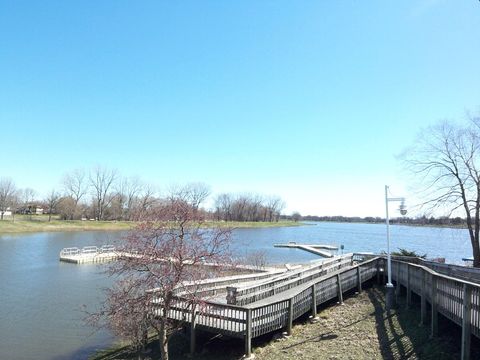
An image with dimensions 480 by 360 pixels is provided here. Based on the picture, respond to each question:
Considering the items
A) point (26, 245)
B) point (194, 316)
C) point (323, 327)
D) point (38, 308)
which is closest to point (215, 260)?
point (194, 316)

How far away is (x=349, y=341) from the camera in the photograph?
430 inches

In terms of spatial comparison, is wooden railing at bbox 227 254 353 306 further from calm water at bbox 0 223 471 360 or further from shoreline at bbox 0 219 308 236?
shoreline at bbox 0 219 308 236

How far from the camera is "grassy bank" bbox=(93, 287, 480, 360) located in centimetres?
935

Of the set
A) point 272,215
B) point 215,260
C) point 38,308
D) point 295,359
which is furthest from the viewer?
point 272,215

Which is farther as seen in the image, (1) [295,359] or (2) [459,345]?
(1) [295,359]

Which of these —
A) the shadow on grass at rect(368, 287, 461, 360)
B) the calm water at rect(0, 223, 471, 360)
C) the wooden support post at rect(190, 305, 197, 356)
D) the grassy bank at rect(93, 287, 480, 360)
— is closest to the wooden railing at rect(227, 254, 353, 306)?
the wooden support post at rect(190, 305, 197, 356)

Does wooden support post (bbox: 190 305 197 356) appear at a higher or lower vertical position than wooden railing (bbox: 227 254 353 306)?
lower

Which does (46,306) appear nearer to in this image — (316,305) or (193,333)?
(193,333)

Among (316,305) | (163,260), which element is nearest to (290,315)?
(316,305)

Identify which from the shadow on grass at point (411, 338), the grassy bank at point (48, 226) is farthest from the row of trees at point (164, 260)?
the grassy bank at point (48, 226)

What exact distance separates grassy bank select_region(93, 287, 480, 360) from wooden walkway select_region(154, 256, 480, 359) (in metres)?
0.42

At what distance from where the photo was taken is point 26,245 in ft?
177

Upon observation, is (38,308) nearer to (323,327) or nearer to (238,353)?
(238,353)

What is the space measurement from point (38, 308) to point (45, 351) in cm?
738
